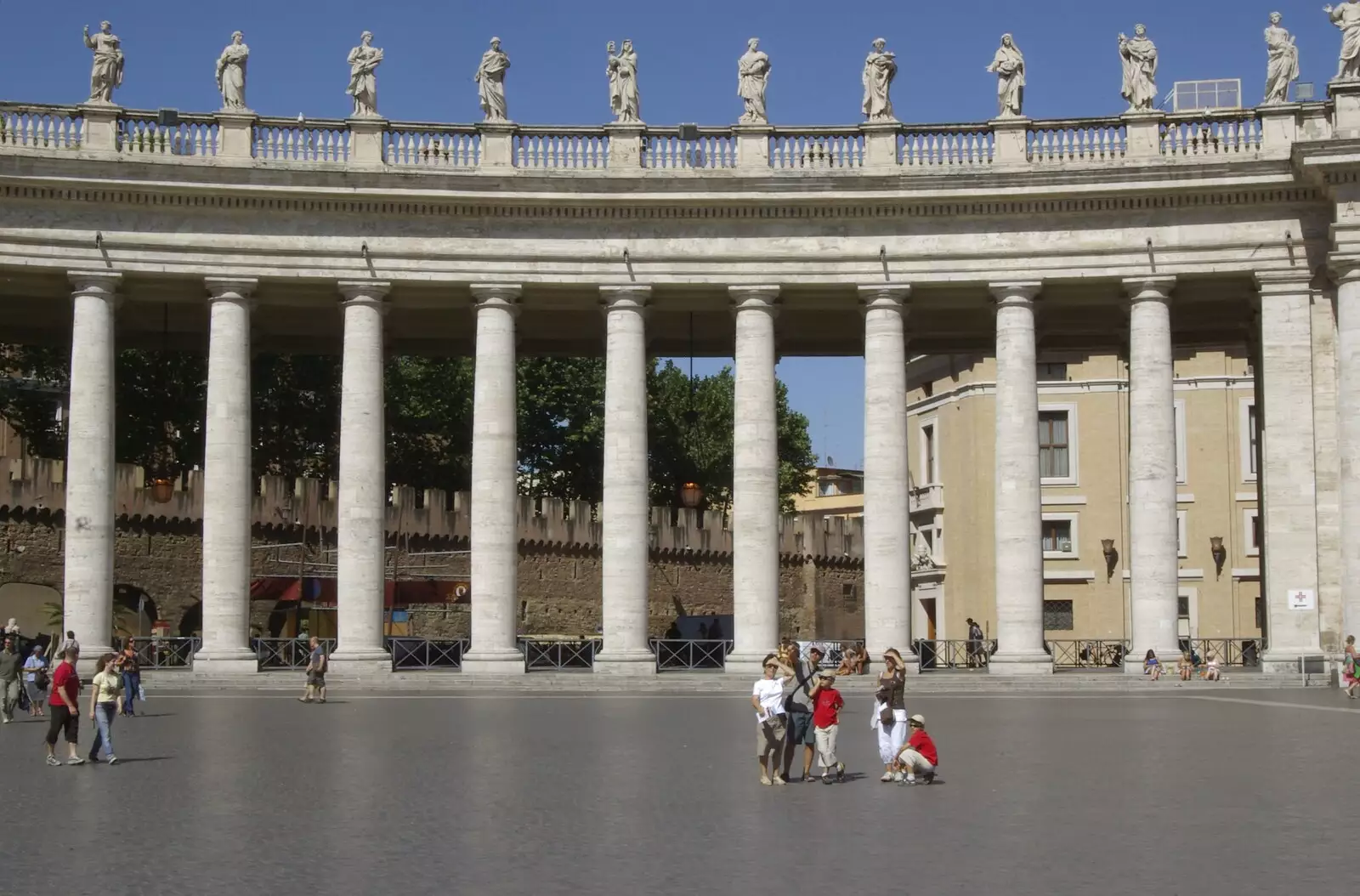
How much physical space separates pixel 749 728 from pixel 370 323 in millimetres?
20968

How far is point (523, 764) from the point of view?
28.3 metres

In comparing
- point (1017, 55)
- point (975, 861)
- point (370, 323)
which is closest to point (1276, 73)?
point (1017, 55)

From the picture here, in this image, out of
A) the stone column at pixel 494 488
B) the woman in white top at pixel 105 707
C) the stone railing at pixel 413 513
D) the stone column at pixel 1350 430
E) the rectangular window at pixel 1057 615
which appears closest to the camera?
the woman in white top at pixel 105 707

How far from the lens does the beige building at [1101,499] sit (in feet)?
267

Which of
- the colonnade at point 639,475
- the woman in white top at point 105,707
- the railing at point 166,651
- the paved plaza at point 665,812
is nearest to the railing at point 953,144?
the colonnade at point 639,475

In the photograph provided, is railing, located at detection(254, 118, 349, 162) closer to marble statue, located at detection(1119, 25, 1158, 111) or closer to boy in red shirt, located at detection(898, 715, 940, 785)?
marble statue, located at detection(1119, 25, 1158, 111)

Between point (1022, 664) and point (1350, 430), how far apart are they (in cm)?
1050

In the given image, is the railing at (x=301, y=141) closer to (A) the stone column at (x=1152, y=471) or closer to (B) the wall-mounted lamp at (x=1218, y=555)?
(A) the stone column at (x=1152, y=471)

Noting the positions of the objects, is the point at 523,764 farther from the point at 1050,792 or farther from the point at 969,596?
the point at 969,596

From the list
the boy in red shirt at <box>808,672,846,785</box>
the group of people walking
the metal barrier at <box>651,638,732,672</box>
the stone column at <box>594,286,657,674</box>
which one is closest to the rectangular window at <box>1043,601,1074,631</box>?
the metal barrier at <box>651,638,732,672</box>

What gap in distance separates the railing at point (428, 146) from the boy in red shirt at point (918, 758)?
31.0 meters

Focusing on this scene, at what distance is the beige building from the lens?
81.4 m

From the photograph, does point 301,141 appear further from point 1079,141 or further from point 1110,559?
point 1110,559

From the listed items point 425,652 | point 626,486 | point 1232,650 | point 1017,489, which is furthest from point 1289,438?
point 425,652
